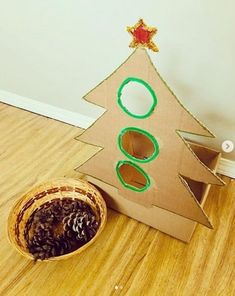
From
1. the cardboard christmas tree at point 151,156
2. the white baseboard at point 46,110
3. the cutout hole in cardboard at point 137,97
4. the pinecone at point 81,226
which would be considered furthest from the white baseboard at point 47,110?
the pinecone at point 81,226

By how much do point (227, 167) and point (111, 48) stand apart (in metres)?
0.64

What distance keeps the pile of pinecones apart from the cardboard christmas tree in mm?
112

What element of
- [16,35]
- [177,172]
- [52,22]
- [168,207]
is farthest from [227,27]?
[16,35]

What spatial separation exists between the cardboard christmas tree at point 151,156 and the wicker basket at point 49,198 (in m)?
0.05

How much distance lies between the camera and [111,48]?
1125 mm

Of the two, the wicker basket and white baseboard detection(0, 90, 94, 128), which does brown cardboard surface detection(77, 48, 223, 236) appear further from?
white baseboard detection(0, 90, 94, 128)

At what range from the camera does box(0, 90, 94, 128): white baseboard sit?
56.1 inches

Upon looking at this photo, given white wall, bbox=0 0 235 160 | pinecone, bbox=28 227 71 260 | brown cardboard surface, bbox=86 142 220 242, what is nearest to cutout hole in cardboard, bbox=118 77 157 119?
white wall, bbox=0 0 235 160

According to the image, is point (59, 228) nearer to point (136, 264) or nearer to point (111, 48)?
point (136, 264)

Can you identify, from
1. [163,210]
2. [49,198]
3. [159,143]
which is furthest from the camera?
[49,198]

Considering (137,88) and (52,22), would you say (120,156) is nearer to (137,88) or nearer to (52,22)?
(137,88)

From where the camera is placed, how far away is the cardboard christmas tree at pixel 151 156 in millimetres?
731

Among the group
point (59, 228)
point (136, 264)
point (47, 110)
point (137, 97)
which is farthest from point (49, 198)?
point (47, 110)

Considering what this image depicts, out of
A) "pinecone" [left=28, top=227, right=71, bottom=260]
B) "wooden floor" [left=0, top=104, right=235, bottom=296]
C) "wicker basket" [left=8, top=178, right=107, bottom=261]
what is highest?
"wicker basket" [left=8, top=178, right=107, bottom=261]
